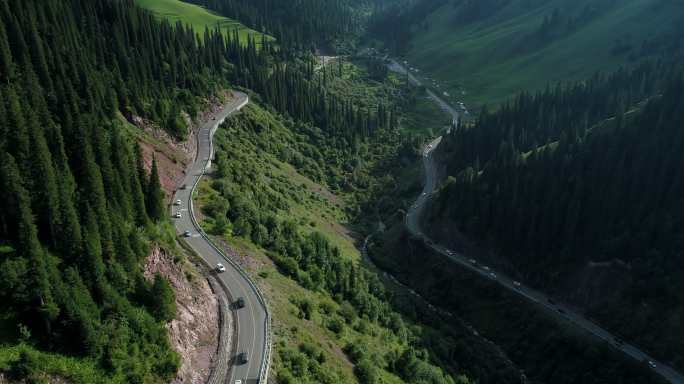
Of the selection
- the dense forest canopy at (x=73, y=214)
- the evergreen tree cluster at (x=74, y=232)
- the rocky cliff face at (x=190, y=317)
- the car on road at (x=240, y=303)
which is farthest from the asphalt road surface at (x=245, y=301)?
the evergreen tree cluster at (x=74, y=232)

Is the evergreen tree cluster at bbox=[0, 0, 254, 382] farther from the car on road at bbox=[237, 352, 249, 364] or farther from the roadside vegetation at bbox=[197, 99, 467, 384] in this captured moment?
the roadside vegetation at bbox=[197, 99, 467, 384]

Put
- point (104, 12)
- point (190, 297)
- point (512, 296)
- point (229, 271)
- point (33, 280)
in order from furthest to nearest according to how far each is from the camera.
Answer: point (104, 12) → point (512, 296) → point (229, 271) → point (190, 297) → point (33, 280)

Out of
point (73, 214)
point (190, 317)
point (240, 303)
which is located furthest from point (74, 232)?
point (240, 303)

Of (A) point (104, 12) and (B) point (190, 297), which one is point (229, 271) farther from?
(A) point (104, 12)

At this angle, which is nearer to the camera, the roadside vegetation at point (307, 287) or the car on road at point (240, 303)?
the car on road at point (240, 303)

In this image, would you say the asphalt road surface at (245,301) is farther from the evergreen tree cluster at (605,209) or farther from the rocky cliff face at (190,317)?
the evergreen tree cluster at (605,209)

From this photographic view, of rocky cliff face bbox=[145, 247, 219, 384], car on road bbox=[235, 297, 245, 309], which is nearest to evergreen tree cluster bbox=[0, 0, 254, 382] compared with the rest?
rocky cliff face bbox=[145, 247, 219, 384]

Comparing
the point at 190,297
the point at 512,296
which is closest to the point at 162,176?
the point at 190,297
